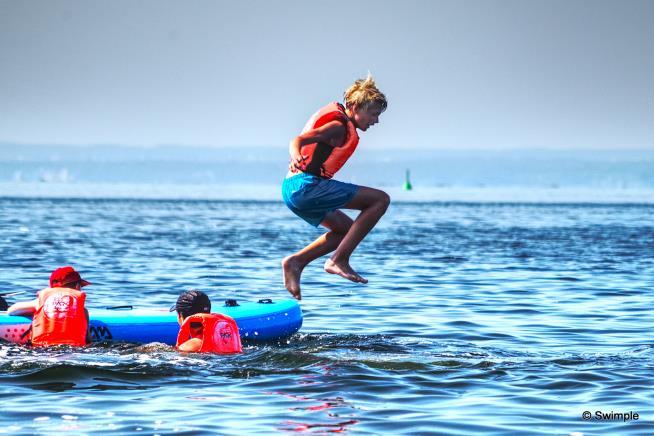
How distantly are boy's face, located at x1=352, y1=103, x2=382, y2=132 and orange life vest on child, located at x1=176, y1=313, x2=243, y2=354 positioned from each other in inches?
151

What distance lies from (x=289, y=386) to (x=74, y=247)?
86.9 ft

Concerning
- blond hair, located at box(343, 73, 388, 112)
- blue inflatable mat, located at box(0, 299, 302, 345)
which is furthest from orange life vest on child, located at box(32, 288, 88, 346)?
blond hair, located at box(343, 73, 388, 112)

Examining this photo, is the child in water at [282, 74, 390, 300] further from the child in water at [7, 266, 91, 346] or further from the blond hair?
the child in water at [7, 266, 91, 346]

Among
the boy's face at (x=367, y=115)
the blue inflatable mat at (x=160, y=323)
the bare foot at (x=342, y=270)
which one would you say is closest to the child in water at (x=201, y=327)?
the blue inflatable mat at (x=160, y=323)

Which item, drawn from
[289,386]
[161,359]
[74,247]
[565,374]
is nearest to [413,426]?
[289,386]

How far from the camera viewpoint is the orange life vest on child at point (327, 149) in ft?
40.1

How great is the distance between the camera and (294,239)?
46.3 meters

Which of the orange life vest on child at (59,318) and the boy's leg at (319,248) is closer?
the boy's leg at (319,248)

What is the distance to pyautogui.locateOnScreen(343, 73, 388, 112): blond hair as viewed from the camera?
40.2 feet

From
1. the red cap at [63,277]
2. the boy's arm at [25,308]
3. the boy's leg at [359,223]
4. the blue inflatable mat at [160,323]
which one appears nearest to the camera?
the boy's leg at [359,223]

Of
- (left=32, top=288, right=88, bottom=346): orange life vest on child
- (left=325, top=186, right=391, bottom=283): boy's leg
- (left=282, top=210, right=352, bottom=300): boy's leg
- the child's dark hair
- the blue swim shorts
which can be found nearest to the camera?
the blue swim shorts

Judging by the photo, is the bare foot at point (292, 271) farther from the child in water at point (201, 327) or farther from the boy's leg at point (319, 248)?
the child in water at point (201, 327)

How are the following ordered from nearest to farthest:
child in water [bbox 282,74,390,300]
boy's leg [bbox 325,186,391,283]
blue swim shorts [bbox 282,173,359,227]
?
child in water [bbox 282,74,390,300] < blue swim shorts [bbox 282,173,359,227] < boy's leg [bbox 325,186,391,283]

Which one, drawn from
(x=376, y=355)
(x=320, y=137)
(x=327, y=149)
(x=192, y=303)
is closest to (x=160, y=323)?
(x=192, y=303)
